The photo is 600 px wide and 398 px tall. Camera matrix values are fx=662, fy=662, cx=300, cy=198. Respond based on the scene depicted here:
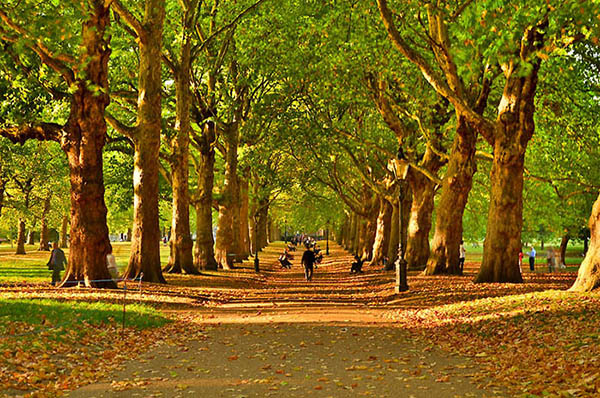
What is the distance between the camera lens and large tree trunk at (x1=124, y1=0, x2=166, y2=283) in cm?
2111

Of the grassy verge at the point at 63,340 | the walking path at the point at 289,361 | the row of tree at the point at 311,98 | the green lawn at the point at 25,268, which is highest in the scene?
the row of tree at the point at 311,98

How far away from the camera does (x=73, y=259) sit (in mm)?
18328

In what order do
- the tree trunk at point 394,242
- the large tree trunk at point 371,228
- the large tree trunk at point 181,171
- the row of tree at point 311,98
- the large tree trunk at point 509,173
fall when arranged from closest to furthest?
the row of tree at point 311,98
the large tree trunk at point 509,173
the large tree trunk at point 181,171
the tree trunk at point 394,242
the large tree trunk at point 371,228

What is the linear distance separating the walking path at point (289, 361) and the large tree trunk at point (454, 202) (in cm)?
896

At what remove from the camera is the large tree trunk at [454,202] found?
23.5 meters

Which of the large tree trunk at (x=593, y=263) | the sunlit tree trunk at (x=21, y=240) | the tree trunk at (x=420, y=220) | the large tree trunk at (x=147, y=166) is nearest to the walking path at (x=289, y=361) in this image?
the large tree trunk at (x=593, y=263)

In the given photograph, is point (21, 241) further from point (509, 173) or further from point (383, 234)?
point (509, 173)

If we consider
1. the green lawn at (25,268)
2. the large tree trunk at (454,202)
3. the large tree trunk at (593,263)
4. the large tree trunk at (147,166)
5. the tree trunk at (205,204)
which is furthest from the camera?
the tree trunk at (205,204)

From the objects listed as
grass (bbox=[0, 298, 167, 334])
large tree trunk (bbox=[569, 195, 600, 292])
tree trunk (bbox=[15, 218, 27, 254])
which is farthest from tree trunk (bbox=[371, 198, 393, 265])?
tree trunk (bbox=[15, 218, 27, 254])

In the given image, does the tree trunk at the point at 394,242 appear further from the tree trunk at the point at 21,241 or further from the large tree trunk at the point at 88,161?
the tree trunk at the point at 21,241

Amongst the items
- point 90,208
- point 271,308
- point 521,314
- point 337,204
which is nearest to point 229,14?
point 90,208

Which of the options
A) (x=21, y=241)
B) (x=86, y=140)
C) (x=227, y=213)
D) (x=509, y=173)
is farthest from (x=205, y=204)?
(x=21, y=241)

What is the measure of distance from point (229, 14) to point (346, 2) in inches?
268

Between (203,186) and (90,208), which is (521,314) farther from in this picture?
(203,186)
